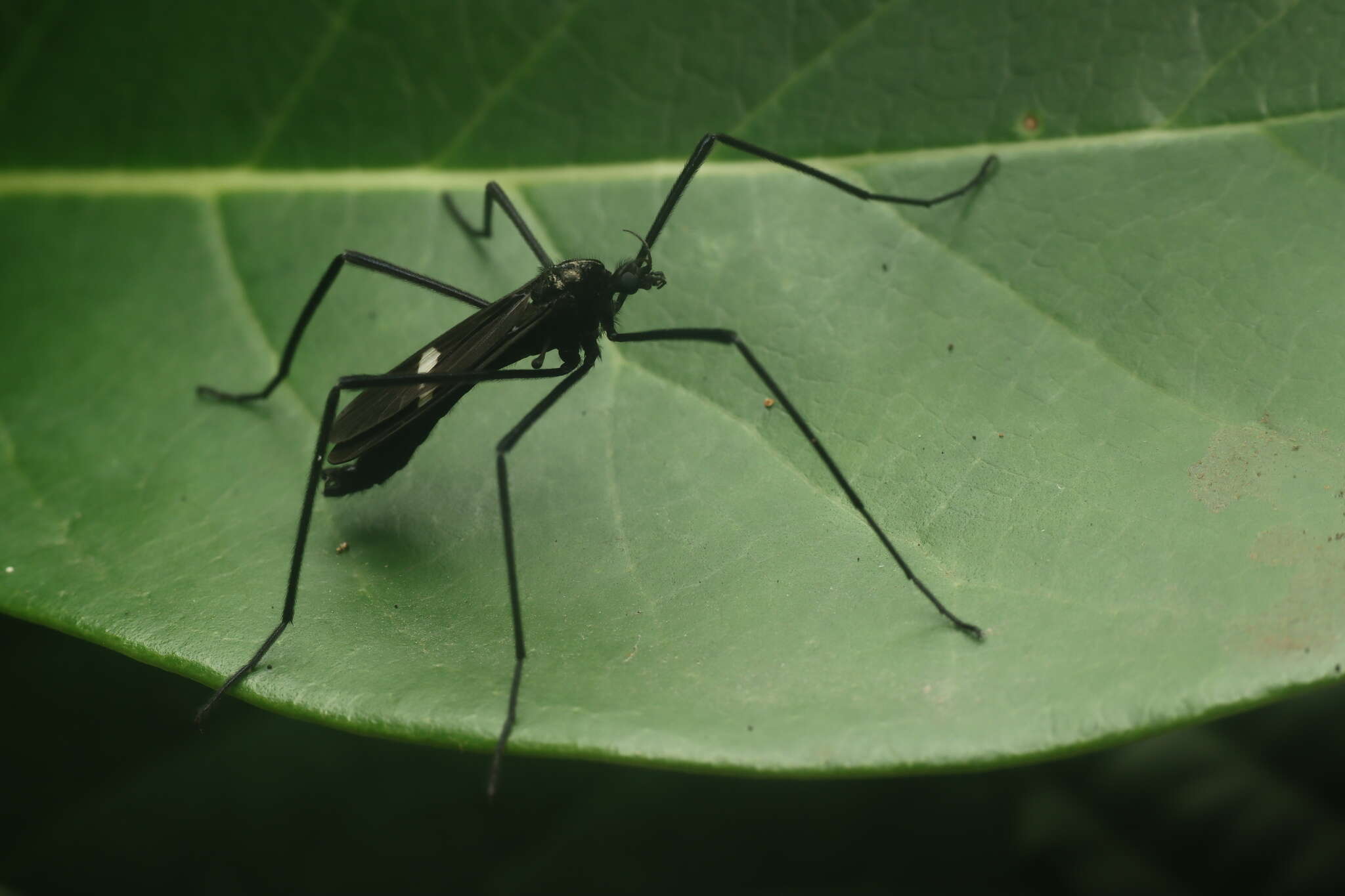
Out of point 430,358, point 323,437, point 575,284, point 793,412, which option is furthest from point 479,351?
point 793,412

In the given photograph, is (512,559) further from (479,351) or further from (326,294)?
(326,294)

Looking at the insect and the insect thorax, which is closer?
the insect

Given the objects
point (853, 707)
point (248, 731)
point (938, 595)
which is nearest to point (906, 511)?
point (938, 595)

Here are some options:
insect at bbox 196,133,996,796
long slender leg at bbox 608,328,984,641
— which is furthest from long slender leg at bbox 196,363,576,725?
long slender leg at bbox 608,328,984,641

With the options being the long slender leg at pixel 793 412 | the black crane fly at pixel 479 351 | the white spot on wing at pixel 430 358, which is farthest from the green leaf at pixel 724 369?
the white spot on wing at pixel 430 358

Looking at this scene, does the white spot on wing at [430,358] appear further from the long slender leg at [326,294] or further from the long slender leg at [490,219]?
the long slender leg at [490,219]

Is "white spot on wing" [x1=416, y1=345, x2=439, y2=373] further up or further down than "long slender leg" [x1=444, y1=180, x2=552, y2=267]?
further down

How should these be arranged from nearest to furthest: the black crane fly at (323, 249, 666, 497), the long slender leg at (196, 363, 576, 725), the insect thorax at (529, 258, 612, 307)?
the long slender leg at (196, 363, 576, 725) → the black crane fly at (323, 249, 666, 497) → the insect thorax at (529, 258, 612, 307)

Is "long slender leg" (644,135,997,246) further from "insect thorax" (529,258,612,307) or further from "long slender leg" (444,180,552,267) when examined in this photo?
"long slender leg" (444,180,552,267)

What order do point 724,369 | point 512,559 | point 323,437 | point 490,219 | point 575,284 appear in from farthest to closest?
point 490,219 → point 575,284 → point 724,369 → point 323,437 → point 512,559
